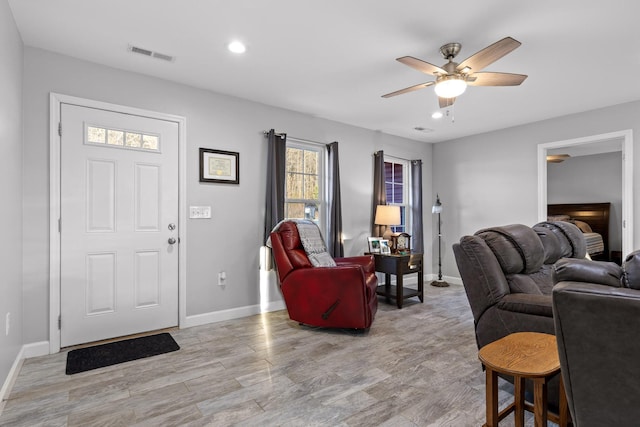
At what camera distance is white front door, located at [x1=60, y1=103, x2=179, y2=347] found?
9.57 feet

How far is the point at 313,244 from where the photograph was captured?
3756 millimetres

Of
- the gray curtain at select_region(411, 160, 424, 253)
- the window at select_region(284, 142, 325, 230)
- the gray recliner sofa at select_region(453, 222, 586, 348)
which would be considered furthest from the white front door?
the gray curtain at select_region(411, 160, 424, 253)

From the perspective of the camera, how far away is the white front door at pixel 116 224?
2.92m

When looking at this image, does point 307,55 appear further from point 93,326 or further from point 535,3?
point 93,326

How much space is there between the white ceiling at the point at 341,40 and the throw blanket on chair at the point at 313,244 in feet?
4.80

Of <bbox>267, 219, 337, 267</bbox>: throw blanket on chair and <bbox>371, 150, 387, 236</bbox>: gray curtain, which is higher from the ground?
<bbox>371, 150, 387, 236</bbox>: gray curtain

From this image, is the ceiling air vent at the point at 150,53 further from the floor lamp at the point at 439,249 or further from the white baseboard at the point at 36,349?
the floor lamp at the point at 439,249

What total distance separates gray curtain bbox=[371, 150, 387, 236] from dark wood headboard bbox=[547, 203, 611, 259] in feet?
15.6

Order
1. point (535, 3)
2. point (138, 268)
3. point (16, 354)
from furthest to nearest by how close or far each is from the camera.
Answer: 1. point (138, 268)
2. point (16, 354)
3. point (535, 3)

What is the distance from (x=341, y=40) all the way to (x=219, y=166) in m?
1.86

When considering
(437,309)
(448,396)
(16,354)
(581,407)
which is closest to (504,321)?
(448,396)

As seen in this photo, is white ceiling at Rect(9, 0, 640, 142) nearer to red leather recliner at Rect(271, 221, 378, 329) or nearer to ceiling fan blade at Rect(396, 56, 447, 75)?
ceiling fan blade at Rect(396, 56, 447, 75)

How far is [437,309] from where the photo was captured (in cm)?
417

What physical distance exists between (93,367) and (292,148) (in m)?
3.07
